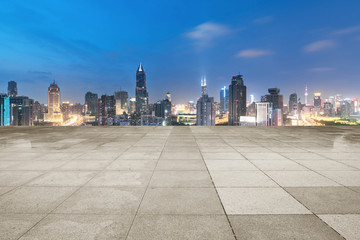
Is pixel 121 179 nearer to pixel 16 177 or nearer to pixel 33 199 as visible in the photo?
pixel 33 199

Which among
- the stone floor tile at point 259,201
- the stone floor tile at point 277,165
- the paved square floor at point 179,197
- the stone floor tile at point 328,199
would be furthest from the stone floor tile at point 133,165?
the stone floor tile at point 328,199

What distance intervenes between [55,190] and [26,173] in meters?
1.91

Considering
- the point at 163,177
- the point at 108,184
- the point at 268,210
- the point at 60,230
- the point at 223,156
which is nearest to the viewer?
the point at 60,230

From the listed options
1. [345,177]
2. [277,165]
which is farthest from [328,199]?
[277,165]

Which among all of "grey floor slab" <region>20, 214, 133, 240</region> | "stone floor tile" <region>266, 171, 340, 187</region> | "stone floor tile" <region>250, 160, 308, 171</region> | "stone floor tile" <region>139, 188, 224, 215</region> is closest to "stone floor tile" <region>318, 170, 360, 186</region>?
"stone floor tile" <region>266, 171, 340, 187</region>

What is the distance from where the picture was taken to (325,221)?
336 centimetres

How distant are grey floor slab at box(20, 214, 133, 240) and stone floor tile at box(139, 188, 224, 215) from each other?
19.3 inches

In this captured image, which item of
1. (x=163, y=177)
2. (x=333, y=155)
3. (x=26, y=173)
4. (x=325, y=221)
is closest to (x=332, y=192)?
(x=325, y=221)

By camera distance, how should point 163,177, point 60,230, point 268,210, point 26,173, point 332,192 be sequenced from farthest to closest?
point 26,173
point 163,177
point 332,192
point 268,210
point 60,230

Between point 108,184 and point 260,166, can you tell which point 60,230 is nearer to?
point 108,184

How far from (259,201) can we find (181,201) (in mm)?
1464

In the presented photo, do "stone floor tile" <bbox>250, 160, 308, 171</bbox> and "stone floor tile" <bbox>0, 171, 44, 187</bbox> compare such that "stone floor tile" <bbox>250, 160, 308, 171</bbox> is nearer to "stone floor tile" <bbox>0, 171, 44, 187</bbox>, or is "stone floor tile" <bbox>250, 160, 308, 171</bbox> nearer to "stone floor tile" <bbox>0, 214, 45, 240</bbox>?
"stone floor tile" <bbox>0, 214, 45, 240</bbox>

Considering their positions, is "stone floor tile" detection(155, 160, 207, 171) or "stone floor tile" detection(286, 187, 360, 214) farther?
"stone floor tile" detection(155, 160, 207, 171)

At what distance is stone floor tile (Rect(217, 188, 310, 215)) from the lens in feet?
12.2
